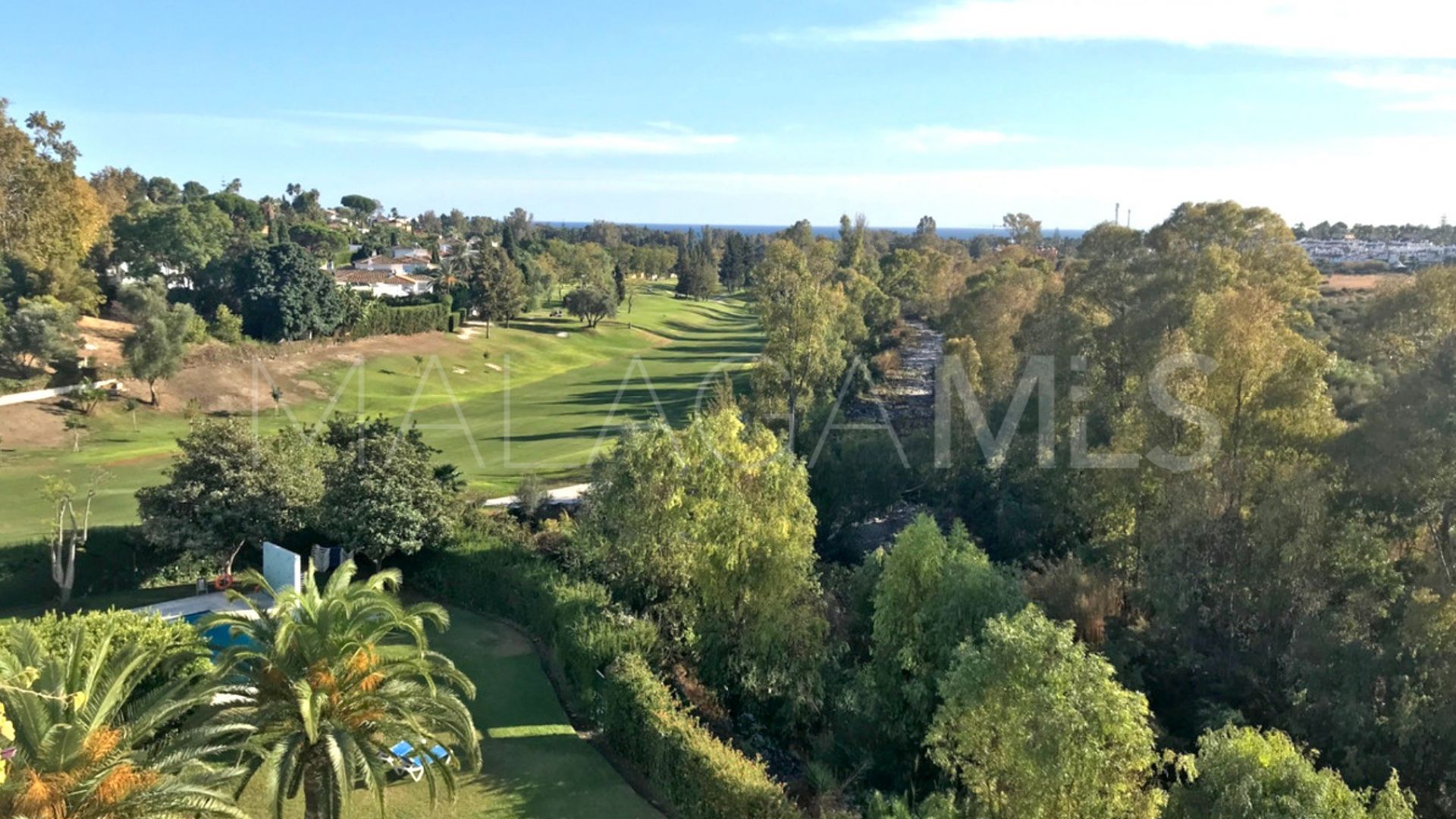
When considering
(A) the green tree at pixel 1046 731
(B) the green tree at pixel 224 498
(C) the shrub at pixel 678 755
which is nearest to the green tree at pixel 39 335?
(B) the green tree at pixel 224 498

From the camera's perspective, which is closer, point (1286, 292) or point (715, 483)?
point (715, 483)

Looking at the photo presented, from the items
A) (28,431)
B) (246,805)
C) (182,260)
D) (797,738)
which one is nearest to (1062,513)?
(797,738)

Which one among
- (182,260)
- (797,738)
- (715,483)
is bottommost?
(797,738)

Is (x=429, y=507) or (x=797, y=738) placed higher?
(x=429, y=507)

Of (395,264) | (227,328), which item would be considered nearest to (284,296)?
(227,328)

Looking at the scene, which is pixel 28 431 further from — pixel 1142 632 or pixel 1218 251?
pixel 1218 251

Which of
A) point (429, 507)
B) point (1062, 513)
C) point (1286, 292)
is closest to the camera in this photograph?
point (429, 507)
